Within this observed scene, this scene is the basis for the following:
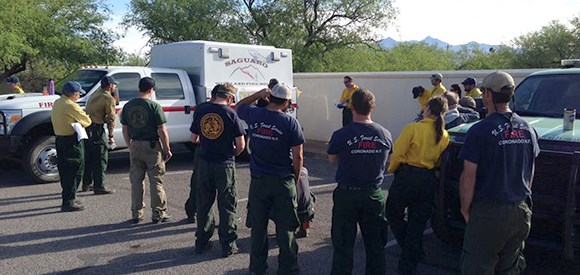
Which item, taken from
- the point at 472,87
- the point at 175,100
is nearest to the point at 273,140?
the point at 175,100

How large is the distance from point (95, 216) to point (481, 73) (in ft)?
27.0

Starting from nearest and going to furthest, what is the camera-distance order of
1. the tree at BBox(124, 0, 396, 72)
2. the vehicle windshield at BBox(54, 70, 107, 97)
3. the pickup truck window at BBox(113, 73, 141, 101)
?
the vehicle windshield at BBox(54, 70, 107, 97) → the pickup truck window at BBox(113, 73, 141, 101) → the tree at BBox(124, 0, 396, 72)

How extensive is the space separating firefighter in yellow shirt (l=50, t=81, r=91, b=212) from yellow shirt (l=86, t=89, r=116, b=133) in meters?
0.75

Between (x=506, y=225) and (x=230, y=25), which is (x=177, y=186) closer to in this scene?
(x=506, y=225)

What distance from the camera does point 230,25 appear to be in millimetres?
27281

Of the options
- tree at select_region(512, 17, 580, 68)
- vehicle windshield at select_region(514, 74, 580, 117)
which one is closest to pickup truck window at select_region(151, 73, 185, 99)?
vehicle windshield at select_region(514, 74, 580, 117)

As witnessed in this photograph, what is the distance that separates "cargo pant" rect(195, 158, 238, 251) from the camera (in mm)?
5379

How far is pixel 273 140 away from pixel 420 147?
1.33 m

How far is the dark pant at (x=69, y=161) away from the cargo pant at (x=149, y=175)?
36.9 inches

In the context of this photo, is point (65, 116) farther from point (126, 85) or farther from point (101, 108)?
point (126, 85)

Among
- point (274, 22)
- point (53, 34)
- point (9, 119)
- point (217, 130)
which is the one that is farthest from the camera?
point (274, 22)

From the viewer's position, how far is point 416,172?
479cm

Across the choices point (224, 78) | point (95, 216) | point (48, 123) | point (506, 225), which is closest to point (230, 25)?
point (224, 78)

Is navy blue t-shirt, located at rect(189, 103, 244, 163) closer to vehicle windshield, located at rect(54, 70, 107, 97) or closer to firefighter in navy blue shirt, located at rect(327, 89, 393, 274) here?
firefighter in navy blue shirt, located at rect(327, 89, 393, 274)
